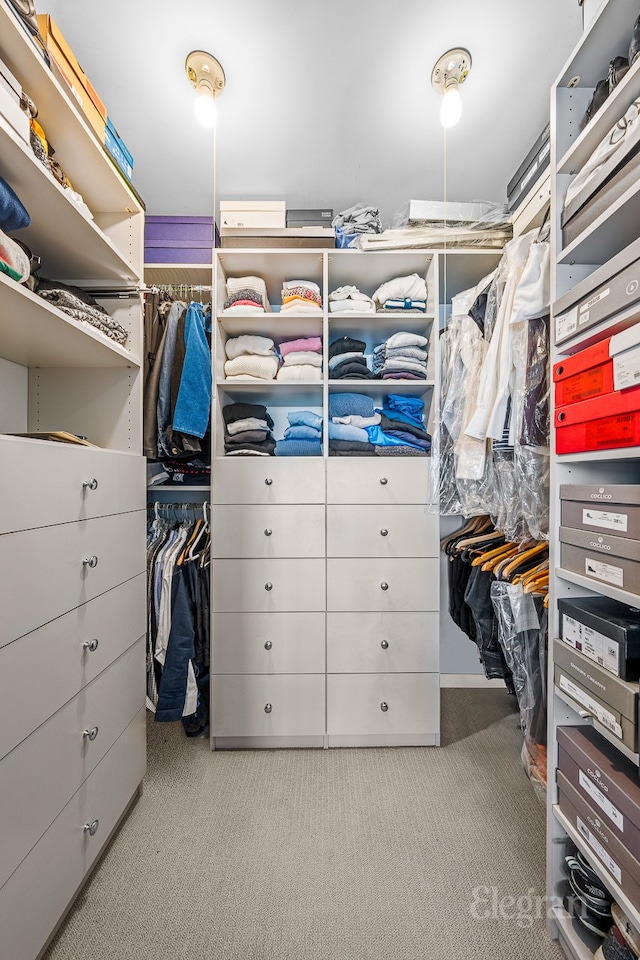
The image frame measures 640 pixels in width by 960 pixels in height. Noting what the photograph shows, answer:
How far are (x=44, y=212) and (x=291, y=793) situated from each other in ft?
6.86

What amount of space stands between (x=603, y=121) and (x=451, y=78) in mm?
752

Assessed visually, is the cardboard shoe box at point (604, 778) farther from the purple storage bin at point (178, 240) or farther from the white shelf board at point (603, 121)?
the purple storage bin at point (178, 240)

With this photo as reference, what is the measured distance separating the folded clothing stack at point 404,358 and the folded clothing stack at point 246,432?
589 millimetres

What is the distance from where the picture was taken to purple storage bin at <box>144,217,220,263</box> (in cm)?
211

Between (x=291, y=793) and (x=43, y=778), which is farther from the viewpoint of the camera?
(x=291, y=793)

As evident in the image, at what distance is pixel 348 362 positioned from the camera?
81.4 inches

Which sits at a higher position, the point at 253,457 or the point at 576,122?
the point at 576,122

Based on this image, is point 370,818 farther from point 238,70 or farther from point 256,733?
point 238,70

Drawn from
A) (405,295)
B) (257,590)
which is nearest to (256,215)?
(405,295)

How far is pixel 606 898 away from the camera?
3.51 ft

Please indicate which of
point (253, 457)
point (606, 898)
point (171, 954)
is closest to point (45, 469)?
point (253, 457)

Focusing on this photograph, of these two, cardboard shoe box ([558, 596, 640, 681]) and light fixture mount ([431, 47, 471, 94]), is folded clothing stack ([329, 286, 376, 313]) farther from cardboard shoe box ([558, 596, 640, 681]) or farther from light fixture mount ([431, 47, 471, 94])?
cardboard shoe box ([558, 596, 640, 681])

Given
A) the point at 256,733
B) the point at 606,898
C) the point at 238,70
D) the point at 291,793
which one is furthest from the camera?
the point at 256,733

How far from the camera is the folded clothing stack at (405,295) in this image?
2.03 m
